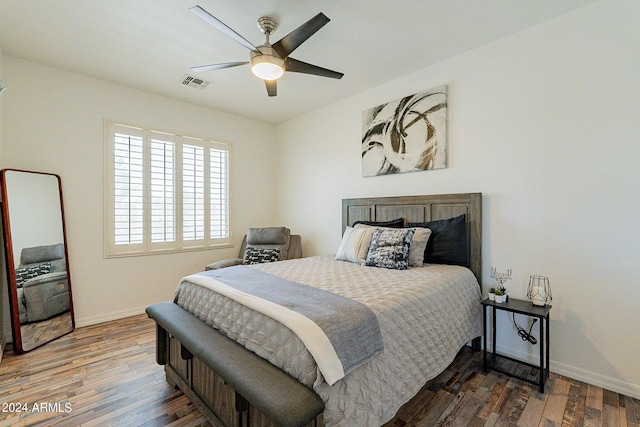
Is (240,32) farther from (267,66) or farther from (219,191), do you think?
(219,191)

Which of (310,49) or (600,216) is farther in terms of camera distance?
(310,49)

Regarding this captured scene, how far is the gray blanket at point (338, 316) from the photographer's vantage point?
49.9 inches

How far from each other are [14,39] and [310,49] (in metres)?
2.57

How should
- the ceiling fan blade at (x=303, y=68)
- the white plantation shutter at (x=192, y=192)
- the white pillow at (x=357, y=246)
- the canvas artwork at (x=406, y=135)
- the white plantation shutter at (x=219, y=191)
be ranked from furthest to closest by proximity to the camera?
the white plantation shutter at (x=219, y=191), the white plantation shutter at (x=192, y=192), the canvas artwork at (x=406, y=135), the white pillow at (x=357, y=246), the ceiling fan blade at (x=303, y=68)

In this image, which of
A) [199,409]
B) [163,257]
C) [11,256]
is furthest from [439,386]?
[11,256]

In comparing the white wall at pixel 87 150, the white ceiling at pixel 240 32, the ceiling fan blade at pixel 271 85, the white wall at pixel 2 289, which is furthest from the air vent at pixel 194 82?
the white wall at pixel 2 289

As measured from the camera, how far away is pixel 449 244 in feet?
8.57

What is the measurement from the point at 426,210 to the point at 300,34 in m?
1.96

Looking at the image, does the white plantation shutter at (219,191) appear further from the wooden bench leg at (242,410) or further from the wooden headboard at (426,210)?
the wooden bench leg at (242,410)

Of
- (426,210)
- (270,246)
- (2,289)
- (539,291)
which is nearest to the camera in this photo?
(539,291)

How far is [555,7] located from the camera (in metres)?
2.12

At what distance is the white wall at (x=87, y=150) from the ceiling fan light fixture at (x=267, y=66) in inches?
86.2

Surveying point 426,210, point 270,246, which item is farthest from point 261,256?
point 426,210

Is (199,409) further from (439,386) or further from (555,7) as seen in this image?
(555,7)
